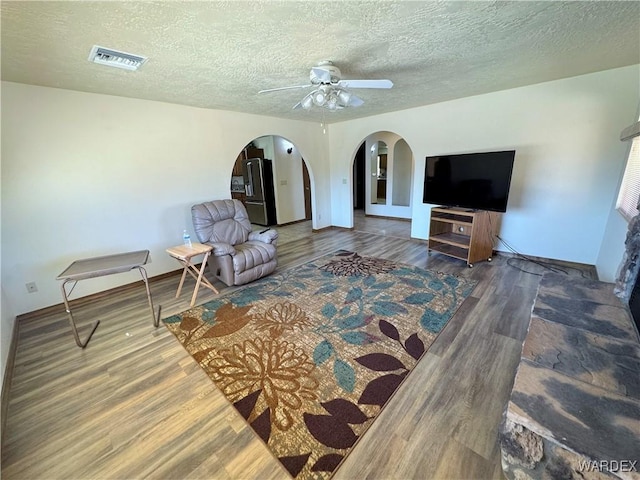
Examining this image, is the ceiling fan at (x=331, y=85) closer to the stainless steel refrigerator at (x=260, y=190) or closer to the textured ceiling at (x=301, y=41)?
the textured ceiling at (x=301, y=41)

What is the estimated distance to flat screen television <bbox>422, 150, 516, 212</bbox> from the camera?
3.28 metres

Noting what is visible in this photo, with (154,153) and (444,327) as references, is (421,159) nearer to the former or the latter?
A: (444,327)

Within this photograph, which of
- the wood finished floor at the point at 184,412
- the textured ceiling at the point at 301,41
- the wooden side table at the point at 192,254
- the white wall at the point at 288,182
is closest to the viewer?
the wood finished floor at the point at 184,412

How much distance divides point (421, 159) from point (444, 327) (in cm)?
330

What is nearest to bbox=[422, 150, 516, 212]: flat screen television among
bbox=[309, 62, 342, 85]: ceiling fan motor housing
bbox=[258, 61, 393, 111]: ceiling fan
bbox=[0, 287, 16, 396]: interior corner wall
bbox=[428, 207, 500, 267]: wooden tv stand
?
bbox=[428, 207, 500, 267]: wooden tv stand

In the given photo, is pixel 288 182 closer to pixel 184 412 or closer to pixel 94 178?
pixel 94 178

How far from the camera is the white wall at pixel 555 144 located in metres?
3.03

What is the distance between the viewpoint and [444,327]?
92.5 inches

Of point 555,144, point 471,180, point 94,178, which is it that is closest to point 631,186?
point 555,144

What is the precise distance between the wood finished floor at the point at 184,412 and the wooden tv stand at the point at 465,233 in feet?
3.70

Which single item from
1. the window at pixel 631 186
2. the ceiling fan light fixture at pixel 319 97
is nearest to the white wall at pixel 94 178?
the ceiling fan light fixture at pixel 319 97

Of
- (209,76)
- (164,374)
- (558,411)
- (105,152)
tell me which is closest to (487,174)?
(558,411)

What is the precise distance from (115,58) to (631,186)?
505cm

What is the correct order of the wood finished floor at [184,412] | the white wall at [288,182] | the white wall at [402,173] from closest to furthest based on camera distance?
the wood finished floor at [184,412] < the white wall at [288,182] < the white wall at [402,173]
